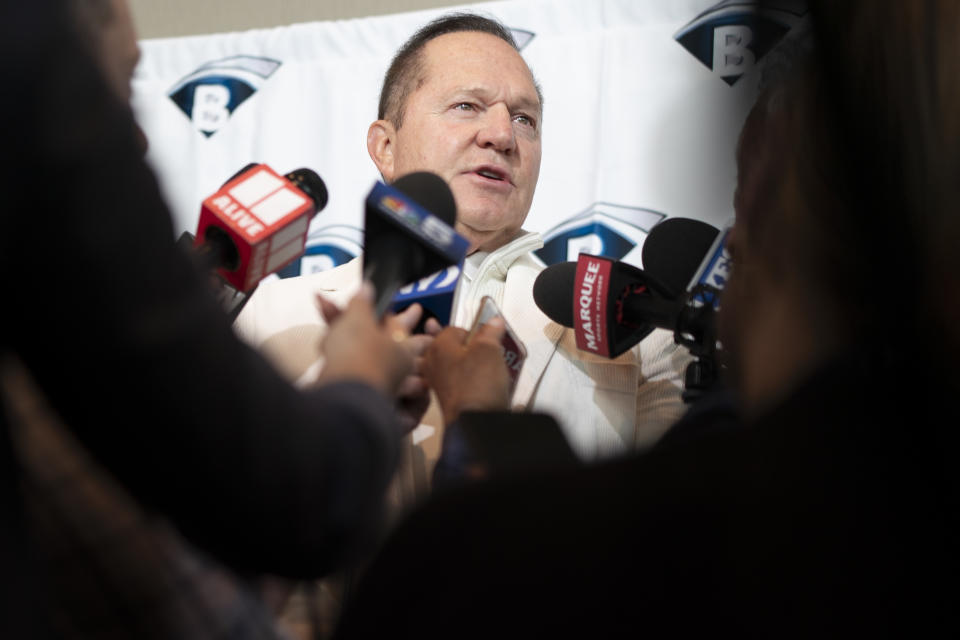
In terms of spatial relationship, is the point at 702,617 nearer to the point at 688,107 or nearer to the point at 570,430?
the point at 570,430

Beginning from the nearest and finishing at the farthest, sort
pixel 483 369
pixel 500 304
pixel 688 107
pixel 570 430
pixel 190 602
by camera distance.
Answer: pixel 190 602 < pixel 483 369 < pixel 570 430 < pixel 500 304 < pixel 688 107

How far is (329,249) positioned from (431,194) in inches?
53.9

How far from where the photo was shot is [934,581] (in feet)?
1.49

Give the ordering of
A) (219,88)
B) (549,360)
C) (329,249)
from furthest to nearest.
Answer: (219,88) < (329,249) < (549,360)

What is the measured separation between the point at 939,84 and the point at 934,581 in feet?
0.85

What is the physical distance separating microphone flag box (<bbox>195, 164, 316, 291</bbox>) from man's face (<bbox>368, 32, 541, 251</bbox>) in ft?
2.13

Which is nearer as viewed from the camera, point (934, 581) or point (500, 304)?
point (934, 581)

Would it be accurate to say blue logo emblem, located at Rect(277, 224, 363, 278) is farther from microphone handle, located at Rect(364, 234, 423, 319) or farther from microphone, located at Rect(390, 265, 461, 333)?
microphone handle, located at Rect(364, 234, 423, 319)

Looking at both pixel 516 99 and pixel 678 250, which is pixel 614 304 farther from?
pixel 516 99

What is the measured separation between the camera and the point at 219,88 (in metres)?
2.40

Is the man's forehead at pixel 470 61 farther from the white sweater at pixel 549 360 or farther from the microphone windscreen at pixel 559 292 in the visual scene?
the microphone windscreen at pixel 559 292

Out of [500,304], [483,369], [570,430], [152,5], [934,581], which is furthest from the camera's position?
[152,5]

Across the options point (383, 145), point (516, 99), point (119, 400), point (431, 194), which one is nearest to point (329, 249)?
point (383, 145)

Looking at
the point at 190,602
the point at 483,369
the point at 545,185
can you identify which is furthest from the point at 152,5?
the point at 190,602
